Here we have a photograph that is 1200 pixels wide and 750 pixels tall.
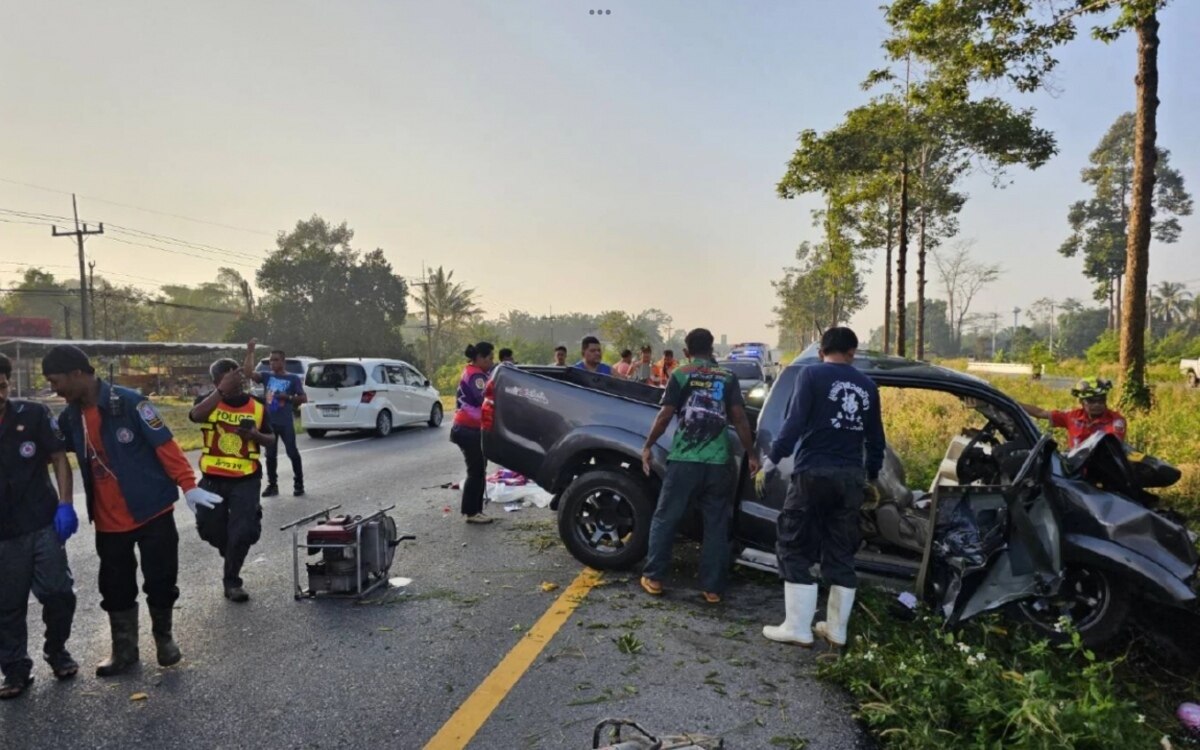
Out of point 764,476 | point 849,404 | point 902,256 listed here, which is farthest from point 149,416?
point 902,256

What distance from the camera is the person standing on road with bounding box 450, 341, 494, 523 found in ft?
22.6

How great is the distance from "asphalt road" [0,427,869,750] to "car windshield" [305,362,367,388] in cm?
893

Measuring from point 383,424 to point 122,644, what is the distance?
11325 millimetres

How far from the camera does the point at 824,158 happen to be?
65.2ft

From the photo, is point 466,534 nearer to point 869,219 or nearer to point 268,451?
point 268,451

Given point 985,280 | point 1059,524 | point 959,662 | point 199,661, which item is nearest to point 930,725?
point 959,662

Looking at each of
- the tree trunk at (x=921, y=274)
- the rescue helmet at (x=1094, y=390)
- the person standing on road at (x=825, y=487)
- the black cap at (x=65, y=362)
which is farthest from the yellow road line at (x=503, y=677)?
the tree trunk at (x=921, y=274)

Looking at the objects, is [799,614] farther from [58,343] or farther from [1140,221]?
[58,343]

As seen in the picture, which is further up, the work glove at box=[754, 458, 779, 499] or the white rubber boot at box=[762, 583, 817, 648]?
the work glove at box=[754, 458, 779, 499]

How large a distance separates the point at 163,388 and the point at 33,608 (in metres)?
39.1

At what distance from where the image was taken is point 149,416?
3.80 metres

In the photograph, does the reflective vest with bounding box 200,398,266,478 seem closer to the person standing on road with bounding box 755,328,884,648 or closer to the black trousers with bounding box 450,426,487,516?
the black trousers with bounding box 450,426,487,516

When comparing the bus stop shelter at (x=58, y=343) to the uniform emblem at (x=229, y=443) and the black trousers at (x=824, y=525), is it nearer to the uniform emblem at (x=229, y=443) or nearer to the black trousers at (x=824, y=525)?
the uniform emblem at (x=229, y=443)

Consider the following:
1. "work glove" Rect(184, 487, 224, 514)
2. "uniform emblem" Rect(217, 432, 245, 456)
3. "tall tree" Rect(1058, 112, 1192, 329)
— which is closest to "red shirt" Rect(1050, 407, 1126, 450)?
"work glove" Rect(184, 487, 224, 514)
